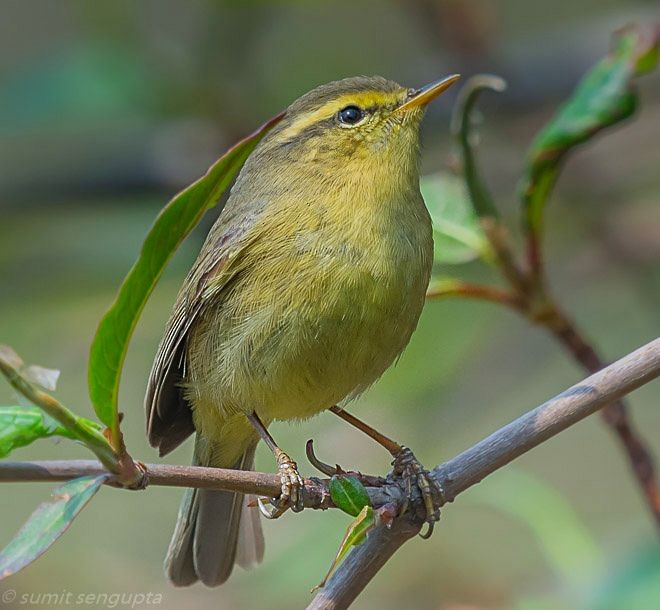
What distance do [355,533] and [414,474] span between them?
2.69ft

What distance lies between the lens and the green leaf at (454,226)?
3.17 metres

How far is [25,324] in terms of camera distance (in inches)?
203

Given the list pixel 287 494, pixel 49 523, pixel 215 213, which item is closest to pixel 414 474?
pixel 287 494

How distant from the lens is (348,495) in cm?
218

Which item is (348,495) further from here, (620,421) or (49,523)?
(620,421)

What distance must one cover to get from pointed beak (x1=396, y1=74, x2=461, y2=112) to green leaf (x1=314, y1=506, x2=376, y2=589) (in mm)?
1605

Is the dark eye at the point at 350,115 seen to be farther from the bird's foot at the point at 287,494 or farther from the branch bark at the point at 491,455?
the branch bark at the point at 491,455

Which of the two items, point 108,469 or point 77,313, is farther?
point 77,313

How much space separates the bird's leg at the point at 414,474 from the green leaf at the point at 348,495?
0.22 meters

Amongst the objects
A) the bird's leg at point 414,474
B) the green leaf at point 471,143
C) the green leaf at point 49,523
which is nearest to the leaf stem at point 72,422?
the green leaf at point 49,523

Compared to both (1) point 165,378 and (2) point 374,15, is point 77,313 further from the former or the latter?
(2) point 374,15

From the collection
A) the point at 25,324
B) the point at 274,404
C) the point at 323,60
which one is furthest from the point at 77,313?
the point at 274,404

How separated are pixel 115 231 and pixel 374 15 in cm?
230

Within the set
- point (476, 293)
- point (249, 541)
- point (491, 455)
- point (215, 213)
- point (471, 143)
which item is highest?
point (215, 213)
